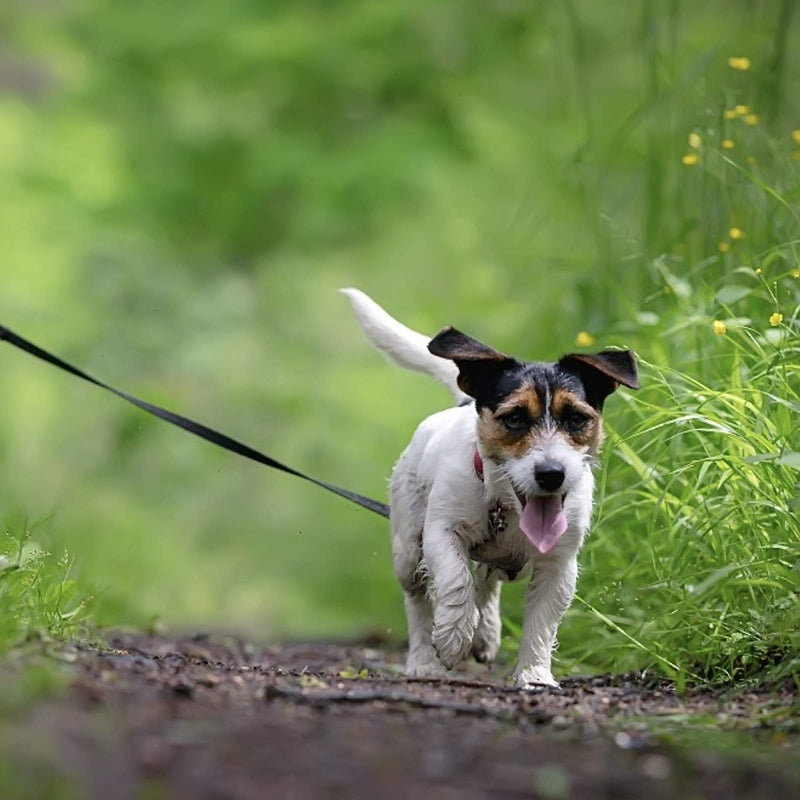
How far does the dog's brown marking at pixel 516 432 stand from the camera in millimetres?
4496

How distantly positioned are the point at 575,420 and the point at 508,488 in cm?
30

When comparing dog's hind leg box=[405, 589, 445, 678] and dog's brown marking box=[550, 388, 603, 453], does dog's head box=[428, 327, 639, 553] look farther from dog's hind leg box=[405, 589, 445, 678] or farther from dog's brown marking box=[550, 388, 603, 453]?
dog's hind leg box=[405, 589, 445, 678]

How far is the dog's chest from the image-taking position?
481 cm

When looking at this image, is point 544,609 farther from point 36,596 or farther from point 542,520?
point 36,596

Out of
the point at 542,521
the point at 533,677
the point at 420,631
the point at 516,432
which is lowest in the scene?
the point at 420,631

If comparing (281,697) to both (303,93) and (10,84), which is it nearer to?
(303,93)

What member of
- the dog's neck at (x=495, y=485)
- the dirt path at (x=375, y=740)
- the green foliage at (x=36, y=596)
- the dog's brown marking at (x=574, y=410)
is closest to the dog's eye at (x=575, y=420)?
the dog's brown marking at (x=574, y=410)

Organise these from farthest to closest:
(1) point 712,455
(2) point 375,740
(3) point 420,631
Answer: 1. (3) point 420,631
2. (1) point 712,455
3. (2) point 375,740

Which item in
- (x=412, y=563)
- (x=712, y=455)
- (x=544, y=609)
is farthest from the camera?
(x=412, y=563)

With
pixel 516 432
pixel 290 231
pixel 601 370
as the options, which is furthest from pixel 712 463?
pixel 290 231

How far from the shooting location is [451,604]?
470 cm

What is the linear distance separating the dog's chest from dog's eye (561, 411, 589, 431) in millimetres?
377

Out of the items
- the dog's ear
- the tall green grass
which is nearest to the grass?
the tall green grass

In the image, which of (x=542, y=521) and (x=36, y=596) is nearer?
(x=36, y=596)
